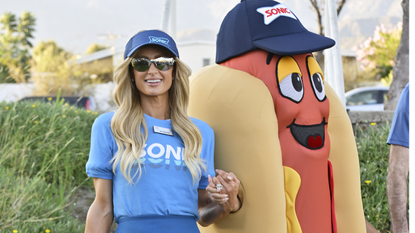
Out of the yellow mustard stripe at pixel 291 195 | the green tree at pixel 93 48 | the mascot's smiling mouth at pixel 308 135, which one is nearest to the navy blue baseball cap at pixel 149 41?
the mascot's smiling mouth at pixel 308 135

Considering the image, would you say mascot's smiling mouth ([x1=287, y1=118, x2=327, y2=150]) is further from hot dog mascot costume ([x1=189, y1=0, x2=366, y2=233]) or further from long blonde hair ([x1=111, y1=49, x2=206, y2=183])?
long blonde hair ([x1=111, y1=49, x2=206, y2=183])

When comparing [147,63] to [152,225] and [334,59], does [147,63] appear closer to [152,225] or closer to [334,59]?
[152,225]

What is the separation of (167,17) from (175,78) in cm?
189

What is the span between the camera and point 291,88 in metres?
1.98

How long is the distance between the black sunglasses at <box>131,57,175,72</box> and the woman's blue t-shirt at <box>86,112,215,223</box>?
0.25 meters

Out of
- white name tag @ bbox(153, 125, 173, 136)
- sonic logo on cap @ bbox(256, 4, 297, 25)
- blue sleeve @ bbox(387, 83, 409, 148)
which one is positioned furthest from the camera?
blue sleeve @ bbox(387, 83, 409, 148)

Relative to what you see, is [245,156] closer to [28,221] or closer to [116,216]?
[116,216]

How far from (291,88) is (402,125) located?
0.85 metres

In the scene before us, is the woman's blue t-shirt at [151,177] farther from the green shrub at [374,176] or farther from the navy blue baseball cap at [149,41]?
the green shrub at [374,176]

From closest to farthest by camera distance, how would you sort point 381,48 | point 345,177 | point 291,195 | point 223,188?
1. point 223,188
2. point 291,195
3. point 345,177
4. point 381,48

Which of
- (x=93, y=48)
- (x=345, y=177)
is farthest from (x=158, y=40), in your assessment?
(x=93, y=48)

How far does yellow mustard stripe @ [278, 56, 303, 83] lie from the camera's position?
78.2 inches

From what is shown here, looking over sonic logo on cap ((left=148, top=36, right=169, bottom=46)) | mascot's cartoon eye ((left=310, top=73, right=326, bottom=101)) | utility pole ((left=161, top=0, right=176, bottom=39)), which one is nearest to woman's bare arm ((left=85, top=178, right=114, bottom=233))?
sonic logo on cap ((left=148, top=36, right=169, bottom=46))

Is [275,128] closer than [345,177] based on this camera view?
Yes
